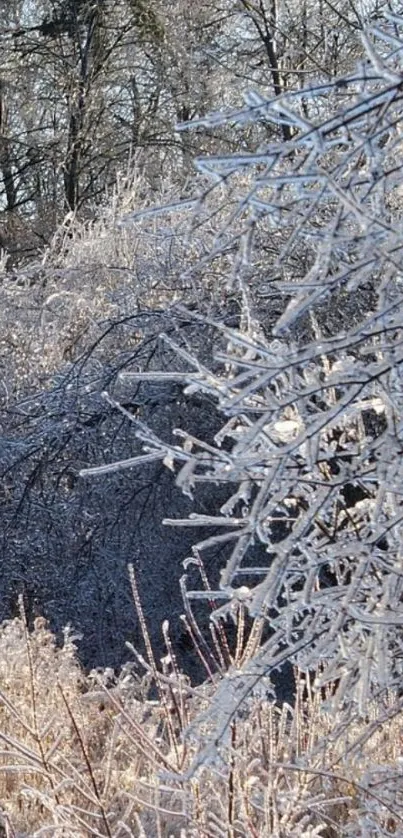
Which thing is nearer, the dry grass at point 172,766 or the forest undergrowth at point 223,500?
the forest undergrowth at point 223,500

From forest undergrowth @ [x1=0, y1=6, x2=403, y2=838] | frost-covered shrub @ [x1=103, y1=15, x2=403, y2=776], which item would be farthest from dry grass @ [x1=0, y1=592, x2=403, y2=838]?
frost-covered shrub @ [x1=103, y1=15, x2=403, y2=776]

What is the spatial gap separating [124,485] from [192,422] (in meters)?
0.44

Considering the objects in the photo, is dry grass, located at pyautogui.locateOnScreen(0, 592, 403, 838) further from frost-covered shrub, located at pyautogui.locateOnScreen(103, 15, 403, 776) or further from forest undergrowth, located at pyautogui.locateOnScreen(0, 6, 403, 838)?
frost-covered shrub, located at pyautogui.locateOnScreen(103, 15, 403, 776)

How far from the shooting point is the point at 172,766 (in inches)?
122

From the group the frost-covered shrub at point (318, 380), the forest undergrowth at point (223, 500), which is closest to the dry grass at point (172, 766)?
the forest undergrowth at point (223, 500)

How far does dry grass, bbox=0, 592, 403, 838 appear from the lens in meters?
2.79

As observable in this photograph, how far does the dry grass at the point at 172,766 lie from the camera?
2795 mm

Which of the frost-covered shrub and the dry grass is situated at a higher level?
the frost-covered shrub

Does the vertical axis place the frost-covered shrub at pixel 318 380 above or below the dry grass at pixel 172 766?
above

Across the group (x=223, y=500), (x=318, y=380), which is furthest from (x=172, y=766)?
(x=223, y=500)

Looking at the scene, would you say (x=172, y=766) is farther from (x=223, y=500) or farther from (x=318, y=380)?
(x=223, y=500)

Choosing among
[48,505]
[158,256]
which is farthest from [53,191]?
[48,505]

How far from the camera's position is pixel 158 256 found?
22.6ft

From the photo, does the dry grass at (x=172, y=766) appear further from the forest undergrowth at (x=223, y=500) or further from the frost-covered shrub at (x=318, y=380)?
the frost-covered shrub at (x=318, y=380)
